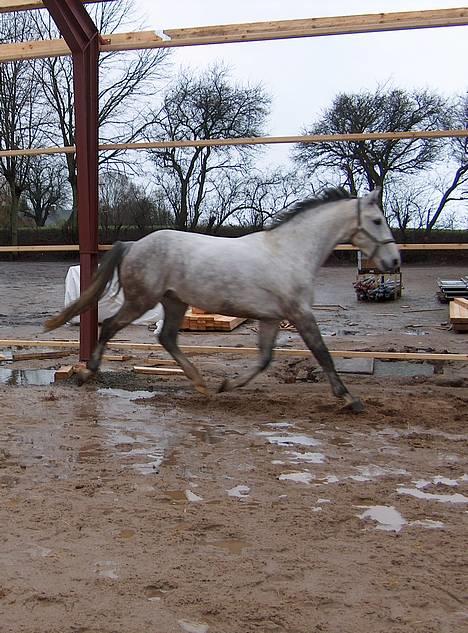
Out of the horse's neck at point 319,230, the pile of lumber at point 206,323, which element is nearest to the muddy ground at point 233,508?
the horse's neck at point 319,230

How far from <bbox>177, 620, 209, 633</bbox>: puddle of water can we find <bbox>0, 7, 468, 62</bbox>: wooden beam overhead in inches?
210

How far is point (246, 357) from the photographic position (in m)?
7.84

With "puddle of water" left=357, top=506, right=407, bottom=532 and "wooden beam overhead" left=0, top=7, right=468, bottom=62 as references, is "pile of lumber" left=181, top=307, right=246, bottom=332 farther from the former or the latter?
"puddle of water" left=357, top=506, right=407, bottom=532

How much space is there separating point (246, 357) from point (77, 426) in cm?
344

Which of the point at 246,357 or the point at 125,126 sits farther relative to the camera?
the point at 125,126

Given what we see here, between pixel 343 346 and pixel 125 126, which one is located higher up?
pixel 125 126

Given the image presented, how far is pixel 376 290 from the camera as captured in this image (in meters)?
15.2

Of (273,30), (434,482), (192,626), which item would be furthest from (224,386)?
(192,626)

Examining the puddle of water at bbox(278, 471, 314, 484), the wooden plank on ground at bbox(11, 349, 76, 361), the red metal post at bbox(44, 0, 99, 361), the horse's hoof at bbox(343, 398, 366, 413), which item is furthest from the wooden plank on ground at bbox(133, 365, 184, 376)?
the puddle of water at bbox(278, 471, 314, 484)

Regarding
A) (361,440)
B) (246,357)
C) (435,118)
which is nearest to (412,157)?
(435,118)

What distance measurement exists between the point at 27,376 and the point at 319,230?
3.32 m

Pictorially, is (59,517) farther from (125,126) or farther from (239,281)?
(125,126)

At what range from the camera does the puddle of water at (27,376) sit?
6362 mm

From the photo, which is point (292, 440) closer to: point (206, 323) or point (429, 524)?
point (429, 524)
